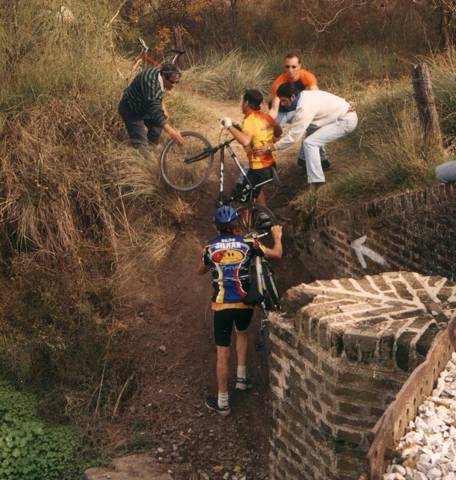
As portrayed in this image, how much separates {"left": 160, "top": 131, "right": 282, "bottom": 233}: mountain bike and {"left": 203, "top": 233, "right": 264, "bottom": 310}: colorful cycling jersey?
3.95 feet

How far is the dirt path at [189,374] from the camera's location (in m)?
7.11

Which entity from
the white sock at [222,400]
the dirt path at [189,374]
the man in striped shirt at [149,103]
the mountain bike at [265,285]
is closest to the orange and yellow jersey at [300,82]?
the dirt path at [189,374]

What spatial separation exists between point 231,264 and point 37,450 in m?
2.87

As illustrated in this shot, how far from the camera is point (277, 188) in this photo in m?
9.14

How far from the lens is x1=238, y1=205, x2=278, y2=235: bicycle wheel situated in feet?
25.9

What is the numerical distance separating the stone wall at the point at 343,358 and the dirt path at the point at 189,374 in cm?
207

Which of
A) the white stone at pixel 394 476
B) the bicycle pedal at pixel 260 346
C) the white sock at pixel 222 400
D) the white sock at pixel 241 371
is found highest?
the white stone at pixel 394 476

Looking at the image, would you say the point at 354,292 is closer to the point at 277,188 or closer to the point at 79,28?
the point at 277,188

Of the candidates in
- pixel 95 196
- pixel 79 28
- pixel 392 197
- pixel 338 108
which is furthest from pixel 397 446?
pixel 79 28

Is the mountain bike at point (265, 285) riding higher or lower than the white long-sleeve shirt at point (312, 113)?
lower

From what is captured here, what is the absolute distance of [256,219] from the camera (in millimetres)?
8016

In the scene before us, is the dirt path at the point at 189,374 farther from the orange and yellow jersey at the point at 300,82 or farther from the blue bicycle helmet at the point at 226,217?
the blue bicycle helmet at the point at 226,217

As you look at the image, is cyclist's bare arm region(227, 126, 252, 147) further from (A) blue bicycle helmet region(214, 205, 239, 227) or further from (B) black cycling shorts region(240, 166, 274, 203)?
(A) blue bicycle helmet region(214, 205, 239, 227)

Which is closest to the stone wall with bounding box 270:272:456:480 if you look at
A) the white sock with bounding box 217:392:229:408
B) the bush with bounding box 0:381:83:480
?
the white sock with bounding box 217:392:229:408
